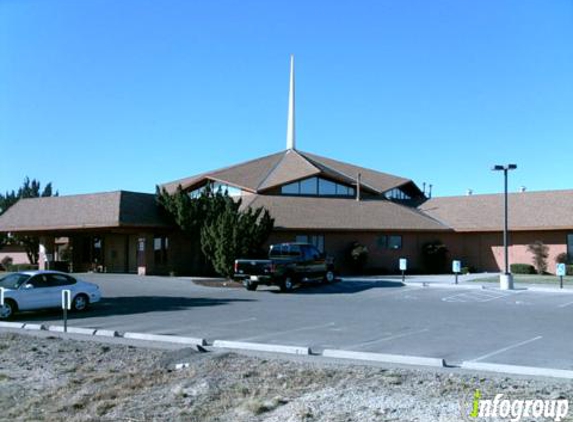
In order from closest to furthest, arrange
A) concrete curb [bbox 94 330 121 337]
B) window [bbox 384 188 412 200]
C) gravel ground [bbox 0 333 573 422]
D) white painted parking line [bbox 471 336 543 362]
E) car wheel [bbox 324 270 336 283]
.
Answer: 1. gravel ground [bbox 0 333 573 422]
2. white painted parking line [bbox 471 336 543 362]
3. concrete curb [bbox 94 330 121 337]
4. car wheel [bbox 324 270 336 283]
5. window [bbox 384 188 412 200]

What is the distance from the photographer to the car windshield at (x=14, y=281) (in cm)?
1954

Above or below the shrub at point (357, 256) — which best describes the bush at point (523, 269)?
below

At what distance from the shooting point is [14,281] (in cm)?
1983

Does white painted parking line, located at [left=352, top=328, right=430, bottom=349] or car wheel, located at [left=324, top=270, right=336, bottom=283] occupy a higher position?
car wheel, located at [left=324, top=270, right=336, bottom=283]

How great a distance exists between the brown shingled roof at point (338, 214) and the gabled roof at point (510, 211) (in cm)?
171

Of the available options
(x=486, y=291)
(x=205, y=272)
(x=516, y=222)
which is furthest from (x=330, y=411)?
(x=516, y=222)

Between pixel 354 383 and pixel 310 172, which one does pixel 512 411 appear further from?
pixel 310 172

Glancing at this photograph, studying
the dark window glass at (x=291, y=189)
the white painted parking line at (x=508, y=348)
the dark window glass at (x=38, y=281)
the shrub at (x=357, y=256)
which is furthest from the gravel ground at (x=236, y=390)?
the dark window glass at (x=291, y=189)

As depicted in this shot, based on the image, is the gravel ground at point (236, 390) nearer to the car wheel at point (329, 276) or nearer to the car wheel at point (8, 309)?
the car wheel at point (8, 309)

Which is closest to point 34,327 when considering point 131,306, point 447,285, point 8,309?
point 8,309

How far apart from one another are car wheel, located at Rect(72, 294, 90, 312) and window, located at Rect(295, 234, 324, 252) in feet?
64.5

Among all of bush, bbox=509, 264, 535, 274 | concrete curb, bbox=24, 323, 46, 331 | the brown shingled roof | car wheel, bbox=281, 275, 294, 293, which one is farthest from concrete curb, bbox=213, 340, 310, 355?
bush, bbox=509, 264, 535, 274

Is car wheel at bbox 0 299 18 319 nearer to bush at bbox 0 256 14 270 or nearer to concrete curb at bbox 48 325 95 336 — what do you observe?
concrete curb at bbox 48 325 95 336

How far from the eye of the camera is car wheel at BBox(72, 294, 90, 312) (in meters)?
20.7
